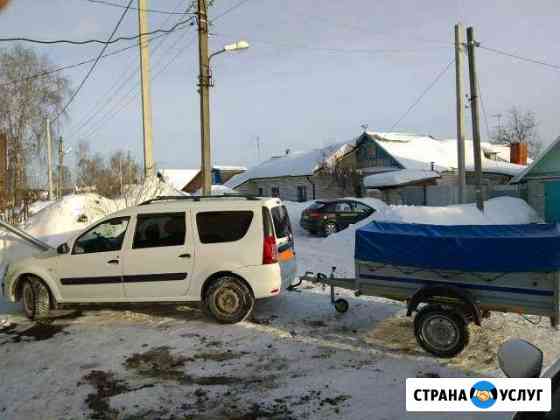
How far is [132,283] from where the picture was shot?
6.92 meters

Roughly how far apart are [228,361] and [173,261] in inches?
79.7

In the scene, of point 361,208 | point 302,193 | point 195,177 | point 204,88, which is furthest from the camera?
point 195,177

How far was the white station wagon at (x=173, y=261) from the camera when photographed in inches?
264

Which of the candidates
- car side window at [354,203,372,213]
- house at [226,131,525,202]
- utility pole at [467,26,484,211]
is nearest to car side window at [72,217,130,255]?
car side window at [354,203,372,213]

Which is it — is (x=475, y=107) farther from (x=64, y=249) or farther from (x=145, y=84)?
(x=64, y=249)

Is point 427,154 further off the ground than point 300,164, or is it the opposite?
point 427,154

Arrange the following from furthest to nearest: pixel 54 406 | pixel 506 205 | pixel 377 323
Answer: pixel 506 205 → pixel 377 323 → pixel 54 406

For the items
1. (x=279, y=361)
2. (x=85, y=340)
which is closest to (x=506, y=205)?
(x=279, y=361)

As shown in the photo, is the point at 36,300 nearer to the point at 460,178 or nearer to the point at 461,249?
the point at 461,249

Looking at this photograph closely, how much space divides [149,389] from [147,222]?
2.95 meters

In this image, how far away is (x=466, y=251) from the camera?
17.5ft

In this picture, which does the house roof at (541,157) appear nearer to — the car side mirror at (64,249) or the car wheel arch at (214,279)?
the car wheel arch at (214,279)

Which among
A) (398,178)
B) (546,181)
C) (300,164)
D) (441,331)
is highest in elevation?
(300,164)

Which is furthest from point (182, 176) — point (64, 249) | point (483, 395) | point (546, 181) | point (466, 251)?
point (483, 395)
